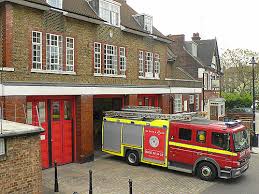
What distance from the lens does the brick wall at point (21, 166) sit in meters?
8.46

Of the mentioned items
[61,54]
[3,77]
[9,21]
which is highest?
[9,21]

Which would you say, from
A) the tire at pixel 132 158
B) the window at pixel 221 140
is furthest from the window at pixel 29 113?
the window at pixel 221 140

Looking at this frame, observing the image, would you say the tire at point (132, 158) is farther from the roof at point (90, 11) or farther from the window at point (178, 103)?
the window at point (178, 103)

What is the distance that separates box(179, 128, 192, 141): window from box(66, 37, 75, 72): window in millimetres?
6616

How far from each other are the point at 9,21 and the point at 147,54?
1139cm

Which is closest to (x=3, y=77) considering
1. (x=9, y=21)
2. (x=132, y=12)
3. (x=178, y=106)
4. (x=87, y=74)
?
(x=9, y=21)

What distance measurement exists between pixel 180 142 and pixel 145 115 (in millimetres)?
2564

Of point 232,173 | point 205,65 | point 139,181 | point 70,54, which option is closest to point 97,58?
point 70,54

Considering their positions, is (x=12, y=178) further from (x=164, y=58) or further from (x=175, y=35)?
(x=175, y=35)

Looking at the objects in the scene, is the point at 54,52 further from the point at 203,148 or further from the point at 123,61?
the point at 203,148

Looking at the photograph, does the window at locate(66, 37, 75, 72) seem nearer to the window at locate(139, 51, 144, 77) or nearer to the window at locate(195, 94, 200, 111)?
the window at locate(139, 51, 144, 77)

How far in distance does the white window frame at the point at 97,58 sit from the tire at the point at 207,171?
803 cm

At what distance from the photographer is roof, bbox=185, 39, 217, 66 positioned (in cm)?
4062

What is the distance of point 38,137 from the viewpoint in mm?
9406
